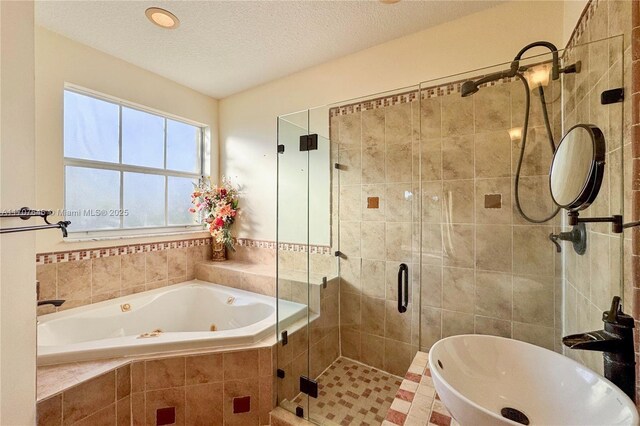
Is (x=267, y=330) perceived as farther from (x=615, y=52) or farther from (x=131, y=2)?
(x=131, y=2)

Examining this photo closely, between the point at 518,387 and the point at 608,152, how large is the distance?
0.94 m

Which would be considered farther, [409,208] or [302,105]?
[302,105]

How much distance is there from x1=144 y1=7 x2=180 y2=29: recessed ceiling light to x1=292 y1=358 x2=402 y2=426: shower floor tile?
275 centimetres

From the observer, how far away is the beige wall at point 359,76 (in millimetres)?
1718

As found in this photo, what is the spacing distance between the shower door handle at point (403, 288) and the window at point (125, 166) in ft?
7.76

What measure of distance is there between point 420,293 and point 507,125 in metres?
1.26

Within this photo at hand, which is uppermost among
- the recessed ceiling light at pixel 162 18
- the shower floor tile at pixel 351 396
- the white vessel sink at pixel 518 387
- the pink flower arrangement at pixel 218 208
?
the recessed ceiling light at pixel 162 18

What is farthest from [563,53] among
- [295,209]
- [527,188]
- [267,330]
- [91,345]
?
[91,345]

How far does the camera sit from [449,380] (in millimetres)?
985

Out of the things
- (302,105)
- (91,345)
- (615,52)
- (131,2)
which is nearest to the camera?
(615,52)

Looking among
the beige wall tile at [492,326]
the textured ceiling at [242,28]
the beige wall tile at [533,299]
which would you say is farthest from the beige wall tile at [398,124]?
the beige wall tile at [492,326]

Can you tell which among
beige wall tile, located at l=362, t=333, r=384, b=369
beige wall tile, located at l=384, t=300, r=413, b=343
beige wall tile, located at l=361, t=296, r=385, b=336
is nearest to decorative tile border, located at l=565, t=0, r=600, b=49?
beige wall tile, located at l=384, t=300, r=413, b=343

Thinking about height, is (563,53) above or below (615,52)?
above

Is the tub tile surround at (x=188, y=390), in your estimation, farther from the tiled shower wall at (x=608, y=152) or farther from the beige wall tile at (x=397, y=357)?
the tiled shower wall at (x=608, y=152)
